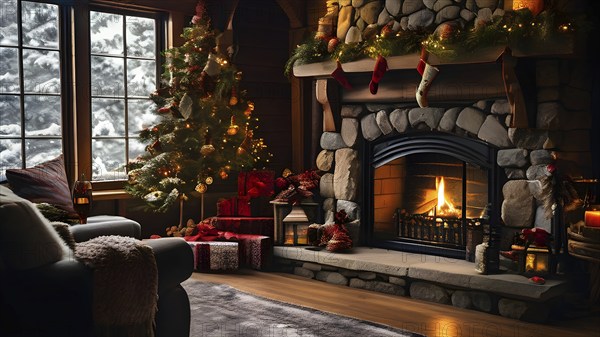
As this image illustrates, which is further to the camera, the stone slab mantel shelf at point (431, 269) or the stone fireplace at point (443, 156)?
the stone fireplace at point (443, 156)

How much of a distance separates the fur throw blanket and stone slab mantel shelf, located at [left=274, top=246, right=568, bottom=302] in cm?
237

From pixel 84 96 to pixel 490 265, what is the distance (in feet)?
10.7

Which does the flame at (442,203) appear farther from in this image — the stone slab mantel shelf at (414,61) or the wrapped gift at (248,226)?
the wrapped gift at (248,226)

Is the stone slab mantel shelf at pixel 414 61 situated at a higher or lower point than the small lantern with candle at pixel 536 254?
higher

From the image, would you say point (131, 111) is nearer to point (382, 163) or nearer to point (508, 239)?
point (382, 163)

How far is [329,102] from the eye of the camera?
18.4ft

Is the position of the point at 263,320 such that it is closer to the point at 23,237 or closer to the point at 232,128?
the point at 23,237

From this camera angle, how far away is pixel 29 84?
548cm

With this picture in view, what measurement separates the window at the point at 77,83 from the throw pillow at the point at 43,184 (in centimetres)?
109

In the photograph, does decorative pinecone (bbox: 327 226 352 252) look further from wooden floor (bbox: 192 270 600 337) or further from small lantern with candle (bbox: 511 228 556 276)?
small lantern with candle (bbox: 511 228 556 276)

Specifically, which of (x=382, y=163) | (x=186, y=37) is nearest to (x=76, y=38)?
(x=186, y=37)

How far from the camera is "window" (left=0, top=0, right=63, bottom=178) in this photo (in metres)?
5.36

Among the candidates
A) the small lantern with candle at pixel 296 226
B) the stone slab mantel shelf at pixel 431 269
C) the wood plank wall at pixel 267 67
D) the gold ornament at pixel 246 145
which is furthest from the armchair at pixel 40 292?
the wood plank wall at pixel 267 67

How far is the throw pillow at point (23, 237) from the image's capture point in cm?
235
